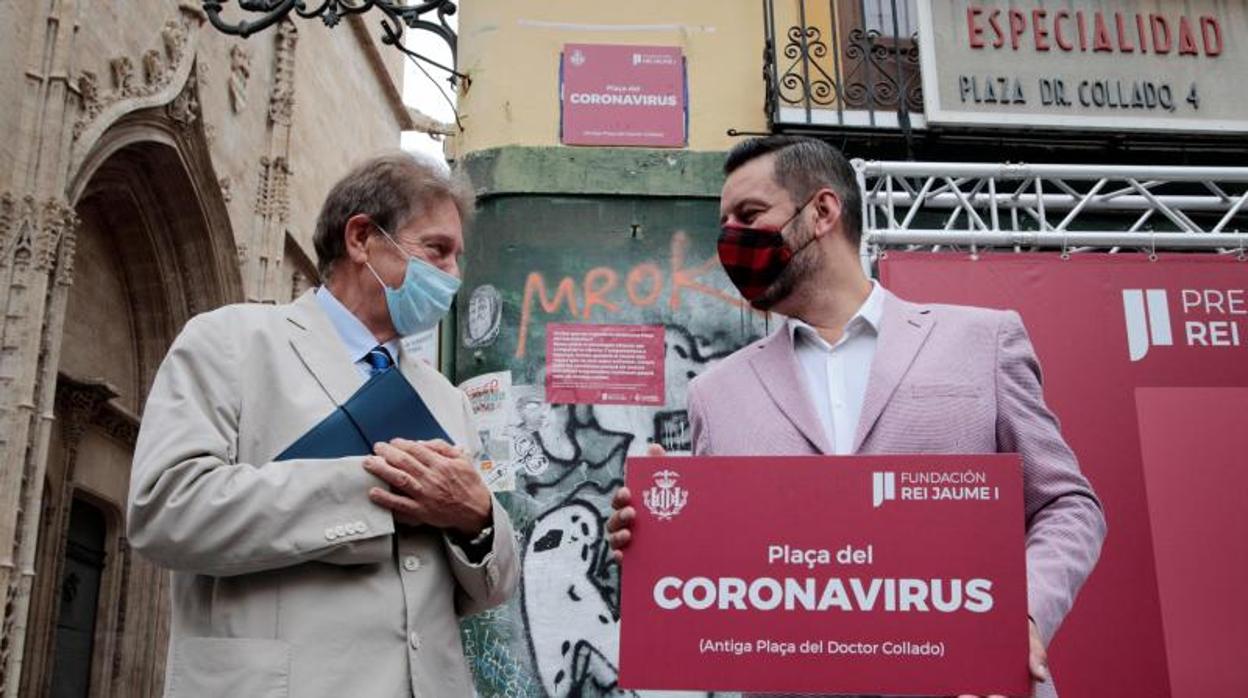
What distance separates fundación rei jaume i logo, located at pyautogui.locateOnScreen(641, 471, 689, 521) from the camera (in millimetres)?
2201

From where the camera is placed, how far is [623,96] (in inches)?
374

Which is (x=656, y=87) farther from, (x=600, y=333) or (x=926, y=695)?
(x=926, y=695)

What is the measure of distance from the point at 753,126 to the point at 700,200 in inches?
33.0

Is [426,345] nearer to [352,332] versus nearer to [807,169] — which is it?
[352,332]

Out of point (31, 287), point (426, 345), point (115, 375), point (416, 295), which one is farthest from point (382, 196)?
point (115, 375)

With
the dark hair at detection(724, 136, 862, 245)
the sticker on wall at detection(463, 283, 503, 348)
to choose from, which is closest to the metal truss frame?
the sticker on wall at detection(463, 283, 503, 348)

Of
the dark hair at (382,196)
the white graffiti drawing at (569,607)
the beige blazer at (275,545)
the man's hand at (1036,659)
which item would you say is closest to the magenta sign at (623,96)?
the white graffiti drawing at (569,607)

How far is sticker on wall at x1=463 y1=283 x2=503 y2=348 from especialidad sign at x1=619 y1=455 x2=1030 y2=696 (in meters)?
6.66

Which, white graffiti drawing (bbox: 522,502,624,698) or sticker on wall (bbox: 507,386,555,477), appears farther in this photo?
sticker on wall (bbox: 507,386,555,477)

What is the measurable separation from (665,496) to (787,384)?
0.47m

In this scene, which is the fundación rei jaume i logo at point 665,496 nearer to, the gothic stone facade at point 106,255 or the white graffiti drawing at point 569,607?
the white graffiti drawing at point 569,607

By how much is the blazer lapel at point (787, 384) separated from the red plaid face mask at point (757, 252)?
0.13m

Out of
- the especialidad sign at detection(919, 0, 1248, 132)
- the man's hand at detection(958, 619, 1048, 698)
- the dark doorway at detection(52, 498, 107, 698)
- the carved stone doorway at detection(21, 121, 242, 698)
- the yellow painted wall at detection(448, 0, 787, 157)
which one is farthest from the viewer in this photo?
the dark doorway at detection(52, 498, 107, 698)

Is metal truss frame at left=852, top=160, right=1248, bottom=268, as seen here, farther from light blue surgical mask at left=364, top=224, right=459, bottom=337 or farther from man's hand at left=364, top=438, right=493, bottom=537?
man's hand at left=364, top=438, right=493, bottom=537
